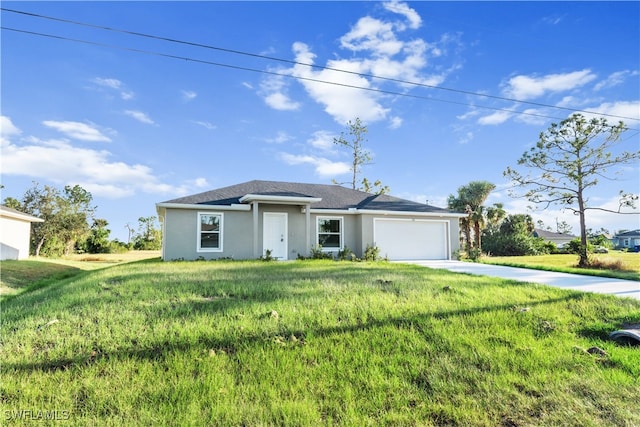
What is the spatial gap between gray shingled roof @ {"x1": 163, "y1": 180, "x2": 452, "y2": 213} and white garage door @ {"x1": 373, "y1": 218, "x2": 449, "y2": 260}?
0.75 metres

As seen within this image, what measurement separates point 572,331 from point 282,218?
40.5 feet

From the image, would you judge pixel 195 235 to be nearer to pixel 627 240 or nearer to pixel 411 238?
pixel 411 238

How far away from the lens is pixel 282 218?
51.6 ft

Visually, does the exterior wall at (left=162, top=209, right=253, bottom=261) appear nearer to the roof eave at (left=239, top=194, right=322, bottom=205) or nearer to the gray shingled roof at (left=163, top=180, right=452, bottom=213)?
the gray shingled roof at (left=163, top=180, right=452, bottom=213)

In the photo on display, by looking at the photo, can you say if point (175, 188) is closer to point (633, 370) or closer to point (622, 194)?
point (633, 370)

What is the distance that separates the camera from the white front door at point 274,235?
15.5m

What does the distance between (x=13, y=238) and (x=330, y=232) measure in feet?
57.2

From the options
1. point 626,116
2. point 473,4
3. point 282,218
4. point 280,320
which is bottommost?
point 280,320

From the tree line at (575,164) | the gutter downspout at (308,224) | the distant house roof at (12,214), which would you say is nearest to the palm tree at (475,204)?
the tree line at (575,164)

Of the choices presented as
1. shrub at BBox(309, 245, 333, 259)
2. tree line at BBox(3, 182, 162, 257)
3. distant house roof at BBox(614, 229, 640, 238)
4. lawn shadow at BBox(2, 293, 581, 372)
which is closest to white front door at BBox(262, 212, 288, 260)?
shrub at BBox(309, 245, 333, 259)

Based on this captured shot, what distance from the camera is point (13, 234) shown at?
61.4 feet

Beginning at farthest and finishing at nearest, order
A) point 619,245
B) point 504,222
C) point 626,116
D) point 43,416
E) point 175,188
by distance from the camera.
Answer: point 619,245 < point 504,222 < point 175,188 < point 626,116 < point 43,416

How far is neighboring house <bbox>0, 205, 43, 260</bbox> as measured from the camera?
1766 cm

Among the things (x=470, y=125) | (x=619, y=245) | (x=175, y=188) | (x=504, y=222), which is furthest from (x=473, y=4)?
(x=619, y=245)
